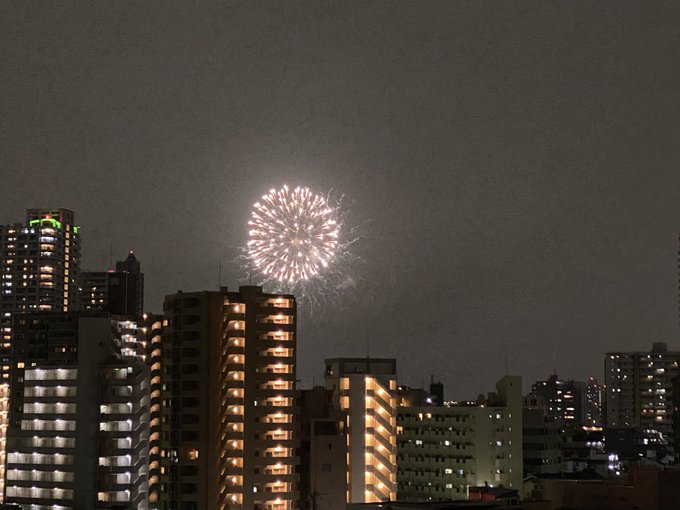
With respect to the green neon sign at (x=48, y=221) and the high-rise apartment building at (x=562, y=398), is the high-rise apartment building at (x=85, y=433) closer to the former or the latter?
the green neon sign at (x=48, y=221)

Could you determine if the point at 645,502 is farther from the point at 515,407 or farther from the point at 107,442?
the point at 515,407

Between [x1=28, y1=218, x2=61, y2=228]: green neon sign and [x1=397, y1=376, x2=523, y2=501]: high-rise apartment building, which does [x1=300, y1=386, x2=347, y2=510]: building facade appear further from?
[x1=28, y1=218, x2=61, y2=228]: green neon sign

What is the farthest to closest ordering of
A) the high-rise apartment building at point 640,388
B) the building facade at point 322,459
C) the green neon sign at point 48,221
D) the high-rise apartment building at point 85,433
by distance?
1. the high-rise apartment building at point 640,388
2. the green neon sign at point 48,221
3. the building facade at point 322,459
4. the high-rise apartment building at point 85,433

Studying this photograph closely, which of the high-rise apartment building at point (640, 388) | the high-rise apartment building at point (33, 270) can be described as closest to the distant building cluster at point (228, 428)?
the high-rise apartment building at point (33, 270)

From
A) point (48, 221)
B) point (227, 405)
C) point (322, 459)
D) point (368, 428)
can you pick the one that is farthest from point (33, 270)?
point (227, 405)

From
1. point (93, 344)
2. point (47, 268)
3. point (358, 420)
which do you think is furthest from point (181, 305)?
point (47, 268)
